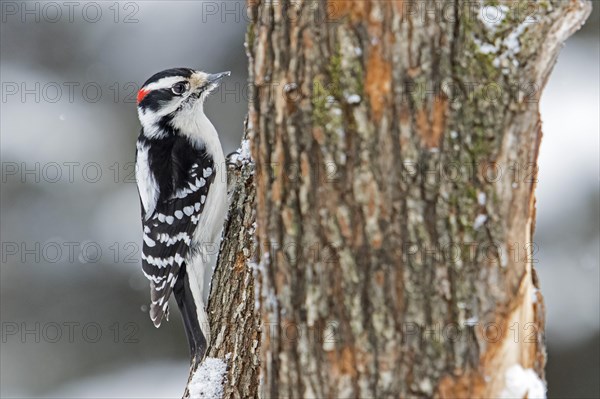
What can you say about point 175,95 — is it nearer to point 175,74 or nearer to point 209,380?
point 175,74

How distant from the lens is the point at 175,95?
471 cm

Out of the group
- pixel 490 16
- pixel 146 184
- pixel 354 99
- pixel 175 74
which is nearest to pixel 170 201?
pixel 146 184

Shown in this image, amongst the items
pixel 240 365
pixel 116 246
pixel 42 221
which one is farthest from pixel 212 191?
pixel 42 221

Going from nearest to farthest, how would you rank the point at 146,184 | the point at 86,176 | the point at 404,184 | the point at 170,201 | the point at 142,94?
Result: the point at 404,184 → the point at 170,201 → the point at 146,184 → the point at 142,94 → the point at 86,176

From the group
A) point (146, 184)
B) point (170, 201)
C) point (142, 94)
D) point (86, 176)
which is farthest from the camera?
point (86, 176)

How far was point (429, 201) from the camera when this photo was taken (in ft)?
6.85

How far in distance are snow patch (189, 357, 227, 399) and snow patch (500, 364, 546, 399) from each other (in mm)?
1628

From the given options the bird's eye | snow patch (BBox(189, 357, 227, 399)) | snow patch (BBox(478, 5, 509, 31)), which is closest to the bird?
the bird's eye

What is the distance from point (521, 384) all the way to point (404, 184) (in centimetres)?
66

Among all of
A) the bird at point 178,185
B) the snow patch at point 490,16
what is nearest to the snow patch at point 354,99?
the snow patch at point 490,16

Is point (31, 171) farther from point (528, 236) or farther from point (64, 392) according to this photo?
point (528, 236)

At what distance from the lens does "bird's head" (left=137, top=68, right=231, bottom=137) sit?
4.69 metres

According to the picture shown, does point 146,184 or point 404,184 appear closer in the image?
point 404,184

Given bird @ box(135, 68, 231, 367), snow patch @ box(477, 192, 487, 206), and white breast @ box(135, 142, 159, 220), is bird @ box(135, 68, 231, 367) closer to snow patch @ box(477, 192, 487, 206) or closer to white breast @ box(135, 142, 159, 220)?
white breast @ box(135, 142, 159, 220)
